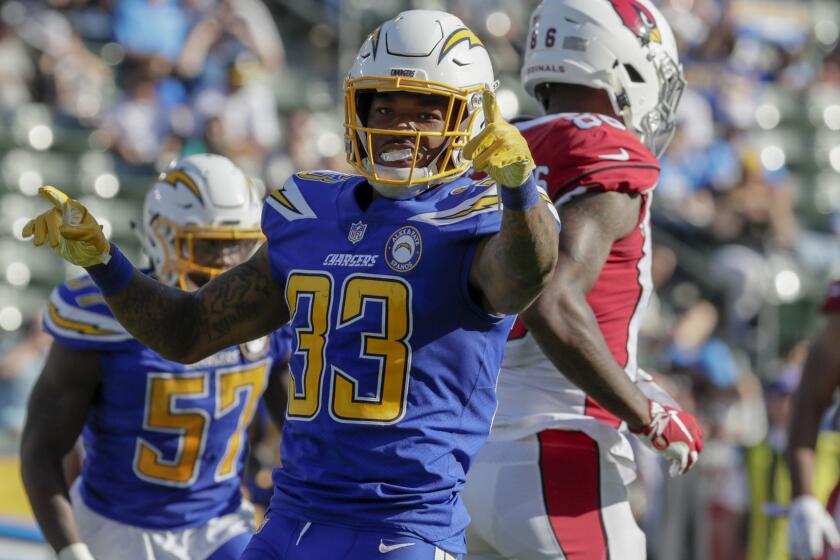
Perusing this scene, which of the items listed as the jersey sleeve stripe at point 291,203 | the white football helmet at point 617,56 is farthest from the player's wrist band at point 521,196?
the white football helmet at point 617,56

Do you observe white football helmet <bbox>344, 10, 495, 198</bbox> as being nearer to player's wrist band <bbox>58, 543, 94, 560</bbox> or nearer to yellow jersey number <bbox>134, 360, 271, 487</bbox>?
yellow jersey number <bbox>134, 360, 271, 487</bbox>

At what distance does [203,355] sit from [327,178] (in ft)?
1.73

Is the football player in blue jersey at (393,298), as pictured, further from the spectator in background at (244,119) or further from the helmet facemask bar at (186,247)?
the spectator in background at (244,119)

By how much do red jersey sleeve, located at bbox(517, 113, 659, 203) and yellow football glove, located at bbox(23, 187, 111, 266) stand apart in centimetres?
117

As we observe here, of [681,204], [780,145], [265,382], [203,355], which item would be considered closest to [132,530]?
[265,382]

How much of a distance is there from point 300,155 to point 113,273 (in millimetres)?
6983

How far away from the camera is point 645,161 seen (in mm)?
3729

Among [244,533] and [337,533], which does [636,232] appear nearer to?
[337,533]

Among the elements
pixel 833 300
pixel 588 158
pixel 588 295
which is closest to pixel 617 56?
pixel 588 158

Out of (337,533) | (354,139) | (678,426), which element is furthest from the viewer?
(678,426)

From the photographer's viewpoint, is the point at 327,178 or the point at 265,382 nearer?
the point at 327,178

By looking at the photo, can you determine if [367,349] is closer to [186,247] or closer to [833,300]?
[186,247]

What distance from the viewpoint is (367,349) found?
3.04 meters

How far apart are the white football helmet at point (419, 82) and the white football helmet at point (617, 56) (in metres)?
0.76
